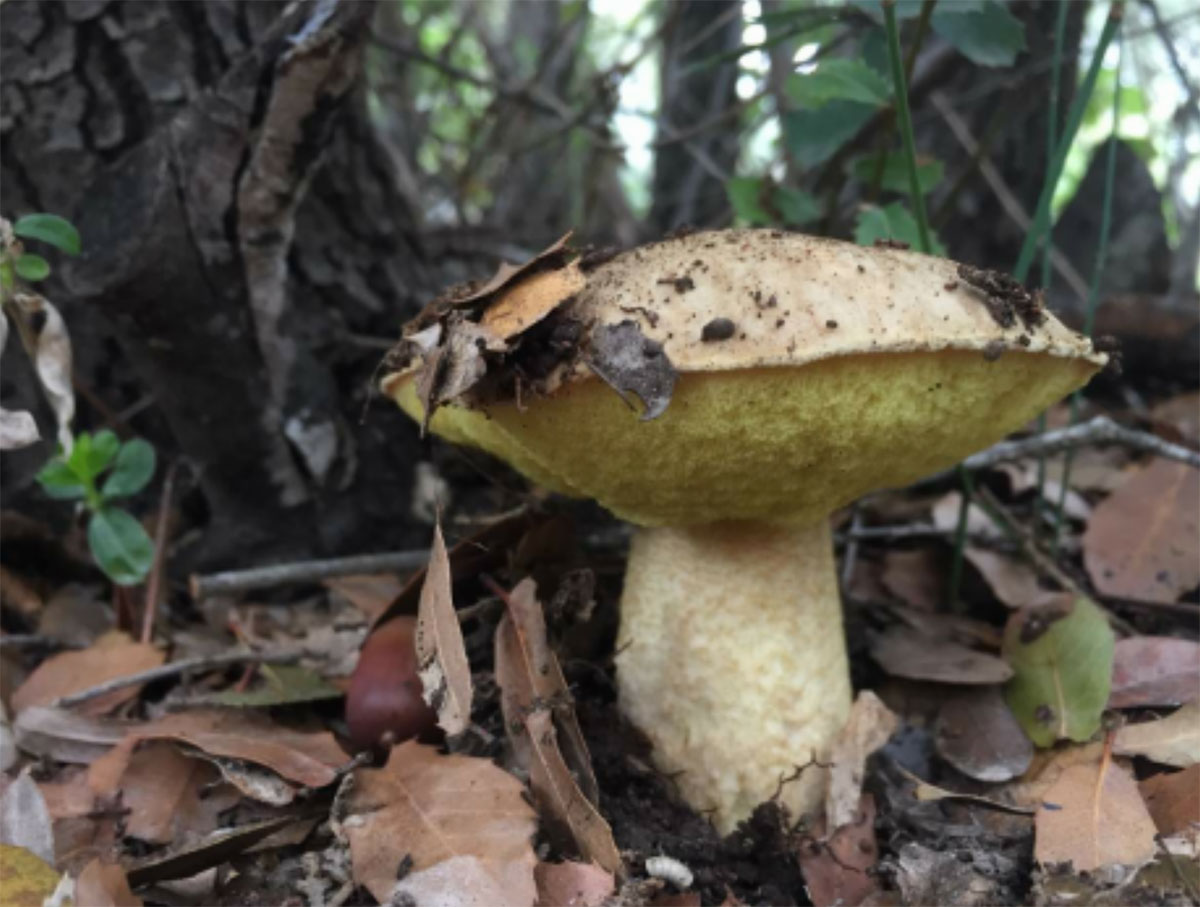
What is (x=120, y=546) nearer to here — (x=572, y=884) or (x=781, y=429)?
(x=572, y=884)

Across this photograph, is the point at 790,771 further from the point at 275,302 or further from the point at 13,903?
the point at 275,302

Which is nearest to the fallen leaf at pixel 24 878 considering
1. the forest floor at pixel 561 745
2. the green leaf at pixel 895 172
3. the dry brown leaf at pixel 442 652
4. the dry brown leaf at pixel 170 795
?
the forest floor at pixel 561 745

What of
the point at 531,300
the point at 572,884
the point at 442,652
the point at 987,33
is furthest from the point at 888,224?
the point at 572,884

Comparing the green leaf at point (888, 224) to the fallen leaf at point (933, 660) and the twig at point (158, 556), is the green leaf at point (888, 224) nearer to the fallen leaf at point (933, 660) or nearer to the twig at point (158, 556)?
the fallen leaf at point (933, 660)

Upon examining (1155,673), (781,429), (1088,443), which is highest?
(781,429)

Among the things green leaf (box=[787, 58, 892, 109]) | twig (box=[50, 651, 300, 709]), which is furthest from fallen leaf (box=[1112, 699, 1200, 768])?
twig (box=[50, 651, 300, 709])
